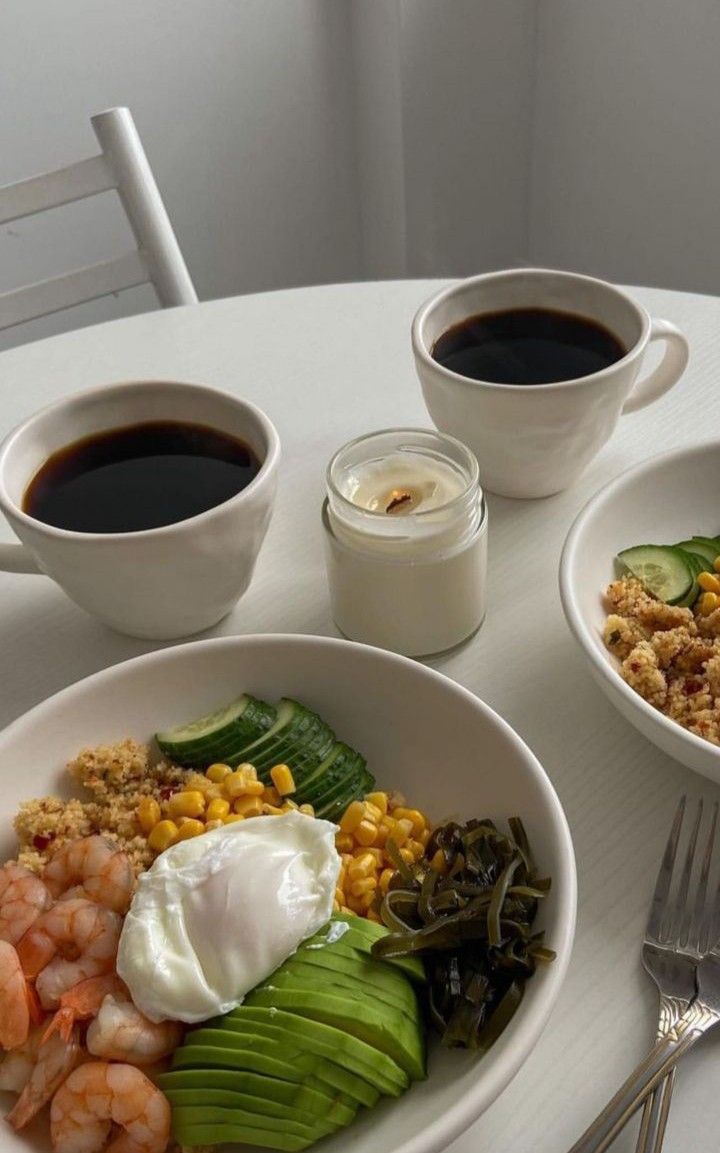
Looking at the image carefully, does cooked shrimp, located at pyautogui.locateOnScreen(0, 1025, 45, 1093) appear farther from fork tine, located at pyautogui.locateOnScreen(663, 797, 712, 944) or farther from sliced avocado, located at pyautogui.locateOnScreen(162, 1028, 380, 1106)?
fork tine, located at pyautogui.locateOnScreen(663, 797, 712, 944)

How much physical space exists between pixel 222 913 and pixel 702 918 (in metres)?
→ 0.42

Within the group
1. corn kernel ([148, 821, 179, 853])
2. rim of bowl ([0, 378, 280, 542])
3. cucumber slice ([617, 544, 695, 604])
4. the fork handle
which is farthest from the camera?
cucumber slice ([617, 544, 695, 604])

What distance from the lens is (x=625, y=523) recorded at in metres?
1.32

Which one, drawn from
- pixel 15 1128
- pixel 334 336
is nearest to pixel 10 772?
pixel 15 1128

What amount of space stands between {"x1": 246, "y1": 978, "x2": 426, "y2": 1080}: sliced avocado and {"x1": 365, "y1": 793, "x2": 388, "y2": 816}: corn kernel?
0.23 meters

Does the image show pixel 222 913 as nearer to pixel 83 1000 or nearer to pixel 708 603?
pixel 83 1000

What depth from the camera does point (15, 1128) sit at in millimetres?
840

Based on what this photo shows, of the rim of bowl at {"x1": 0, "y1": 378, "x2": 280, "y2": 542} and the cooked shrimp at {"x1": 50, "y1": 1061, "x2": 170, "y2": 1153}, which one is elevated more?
the rim of bowl at {"x1": 0, "y1": 378, "x2": 280, "y2": 542}

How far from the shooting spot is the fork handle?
2.61 ft

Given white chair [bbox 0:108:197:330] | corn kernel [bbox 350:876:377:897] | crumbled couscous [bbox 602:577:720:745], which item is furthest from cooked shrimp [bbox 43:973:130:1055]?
white chair [bbox 0:108:197:330]

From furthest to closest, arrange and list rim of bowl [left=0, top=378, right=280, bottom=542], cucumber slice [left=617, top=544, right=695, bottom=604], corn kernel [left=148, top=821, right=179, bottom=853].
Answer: cucumber slice [left=617, top=544, right=695, bottom=604], rim of bowl [left=0, top=378, right=280, bottom=542], corn kernel [left=148, top=821, right=179, bottom=853]

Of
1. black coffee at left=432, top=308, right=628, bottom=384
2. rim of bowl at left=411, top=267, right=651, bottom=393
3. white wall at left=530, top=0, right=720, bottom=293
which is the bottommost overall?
white wall at left=530, top=0, right=720, bottom=293

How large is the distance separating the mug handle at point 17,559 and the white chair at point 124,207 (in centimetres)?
91

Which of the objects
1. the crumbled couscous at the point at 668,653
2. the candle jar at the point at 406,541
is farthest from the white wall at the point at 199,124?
the crumbled couscous at the point at 668,653
